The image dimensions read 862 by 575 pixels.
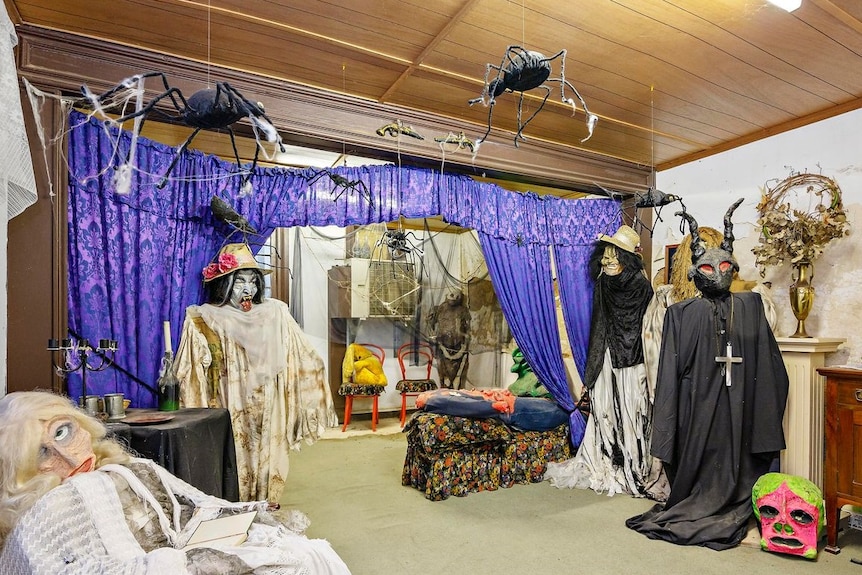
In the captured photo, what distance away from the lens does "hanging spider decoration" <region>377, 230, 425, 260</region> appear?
15.2 feet

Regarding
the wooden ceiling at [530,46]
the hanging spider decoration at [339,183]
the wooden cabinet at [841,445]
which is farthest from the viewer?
the hanging spider decoration at [339,183]

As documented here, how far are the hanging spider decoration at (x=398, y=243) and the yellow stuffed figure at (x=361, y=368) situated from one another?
1090 millimetres

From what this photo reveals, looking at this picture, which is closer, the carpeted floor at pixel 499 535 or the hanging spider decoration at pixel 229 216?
the carpeted floor at pixel 499 535

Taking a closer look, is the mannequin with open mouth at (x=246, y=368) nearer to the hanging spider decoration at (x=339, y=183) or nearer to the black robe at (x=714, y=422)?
the hanging spider decoration at (x=339, y=183)

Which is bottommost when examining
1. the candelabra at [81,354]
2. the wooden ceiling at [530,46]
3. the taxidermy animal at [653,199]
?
the candelabra at [81,354]

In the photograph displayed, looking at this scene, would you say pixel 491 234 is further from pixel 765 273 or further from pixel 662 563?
pixel 662 563

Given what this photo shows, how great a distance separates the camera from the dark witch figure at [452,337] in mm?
5691

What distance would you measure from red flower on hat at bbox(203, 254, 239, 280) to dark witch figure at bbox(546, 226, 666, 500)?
251 centimetres

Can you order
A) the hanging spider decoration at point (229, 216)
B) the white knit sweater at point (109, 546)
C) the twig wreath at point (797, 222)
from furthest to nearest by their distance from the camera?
1. the twig wreath at point (797, 222)
2. the hanging spider decoration at point (229, 216)
3. the white knit sweater at point (109, 546)

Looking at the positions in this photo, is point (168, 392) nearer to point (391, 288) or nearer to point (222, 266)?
point (222, 266)

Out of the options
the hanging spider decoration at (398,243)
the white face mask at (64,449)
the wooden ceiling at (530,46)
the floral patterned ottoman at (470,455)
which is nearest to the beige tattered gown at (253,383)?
the floral patterned ottoman at (470,455)

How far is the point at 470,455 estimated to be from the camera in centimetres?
353

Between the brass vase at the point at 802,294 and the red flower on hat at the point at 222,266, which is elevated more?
the red flower on hat at the point at 222,266

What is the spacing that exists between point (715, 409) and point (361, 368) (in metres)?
3.44
